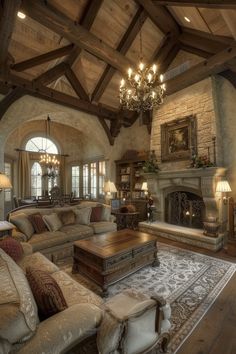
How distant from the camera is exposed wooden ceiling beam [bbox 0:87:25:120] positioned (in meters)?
4.81

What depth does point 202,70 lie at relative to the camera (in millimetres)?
4543

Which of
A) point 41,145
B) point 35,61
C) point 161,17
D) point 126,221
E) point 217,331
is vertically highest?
point 161,17

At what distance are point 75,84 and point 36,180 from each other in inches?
211

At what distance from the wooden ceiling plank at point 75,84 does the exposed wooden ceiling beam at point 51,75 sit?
18 centimetres

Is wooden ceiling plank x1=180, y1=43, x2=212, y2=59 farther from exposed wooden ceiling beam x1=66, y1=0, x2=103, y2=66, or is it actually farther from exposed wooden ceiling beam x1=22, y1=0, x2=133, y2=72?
exposed wooden ceiling beam x1=66, y1=0, x2=103, y2=66

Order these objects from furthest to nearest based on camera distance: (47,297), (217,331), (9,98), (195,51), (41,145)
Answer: (41,145) < (195,51) < (9,98) < (217,331) < (47,297)

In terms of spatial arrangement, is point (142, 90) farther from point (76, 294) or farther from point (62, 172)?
point (62, 172)

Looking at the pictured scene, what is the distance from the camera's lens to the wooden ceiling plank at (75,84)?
222 inches

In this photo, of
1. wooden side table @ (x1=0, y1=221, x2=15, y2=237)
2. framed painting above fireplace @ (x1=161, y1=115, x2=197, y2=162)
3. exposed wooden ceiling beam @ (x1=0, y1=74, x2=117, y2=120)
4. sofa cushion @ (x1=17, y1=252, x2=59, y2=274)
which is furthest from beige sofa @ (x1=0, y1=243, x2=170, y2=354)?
exposed wooden ceiling beam @ (x1=0, y1=74, x2=117, y2=120)

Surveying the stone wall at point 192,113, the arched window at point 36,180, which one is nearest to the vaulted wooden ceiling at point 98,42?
the stone wall at point 192,113

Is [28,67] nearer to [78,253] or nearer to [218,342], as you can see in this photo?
[78,253]

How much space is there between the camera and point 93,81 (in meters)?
5.97

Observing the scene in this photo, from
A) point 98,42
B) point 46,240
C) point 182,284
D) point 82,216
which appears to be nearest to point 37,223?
point 46,240

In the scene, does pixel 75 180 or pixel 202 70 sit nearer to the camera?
pixel 202 70
